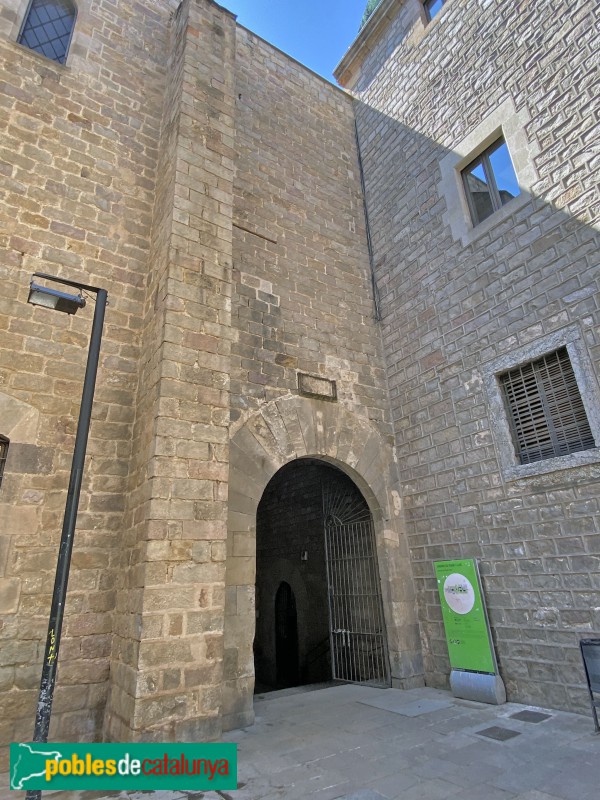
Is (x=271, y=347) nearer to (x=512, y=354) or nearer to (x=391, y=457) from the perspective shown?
(x=391, y=457)

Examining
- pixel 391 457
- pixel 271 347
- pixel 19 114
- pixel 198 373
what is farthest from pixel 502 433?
pixel 19 114

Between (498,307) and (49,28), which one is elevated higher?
(49,28)

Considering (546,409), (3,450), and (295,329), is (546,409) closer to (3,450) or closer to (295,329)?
(295,329)

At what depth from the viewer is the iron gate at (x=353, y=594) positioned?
609 cm

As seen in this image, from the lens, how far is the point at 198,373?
14.0ft

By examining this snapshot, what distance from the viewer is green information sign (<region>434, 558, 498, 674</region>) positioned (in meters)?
4.78

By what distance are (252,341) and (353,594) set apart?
12.1 ft

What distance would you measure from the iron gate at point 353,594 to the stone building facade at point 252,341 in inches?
16.4

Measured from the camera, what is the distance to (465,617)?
16.5ft

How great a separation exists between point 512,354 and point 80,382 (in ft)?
14.4

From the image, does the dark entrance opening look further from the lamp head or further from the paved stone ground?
the lamp head

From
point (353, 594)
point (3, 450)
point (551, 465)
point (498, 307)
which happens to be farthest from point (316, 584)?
point (3, 450)

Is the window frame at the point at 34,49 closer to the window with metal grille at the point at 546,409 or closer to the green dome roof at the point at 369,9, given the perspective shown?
the green dome roof at the point at 369,9

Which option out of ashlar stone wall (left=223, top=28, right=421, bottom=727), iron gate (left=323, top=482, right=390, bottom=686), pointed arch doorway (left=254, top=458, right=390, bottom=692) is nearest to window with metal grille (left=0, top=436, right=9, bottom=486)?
ashlar stone wall (left=223, top=28, right=421, bottom=727)
